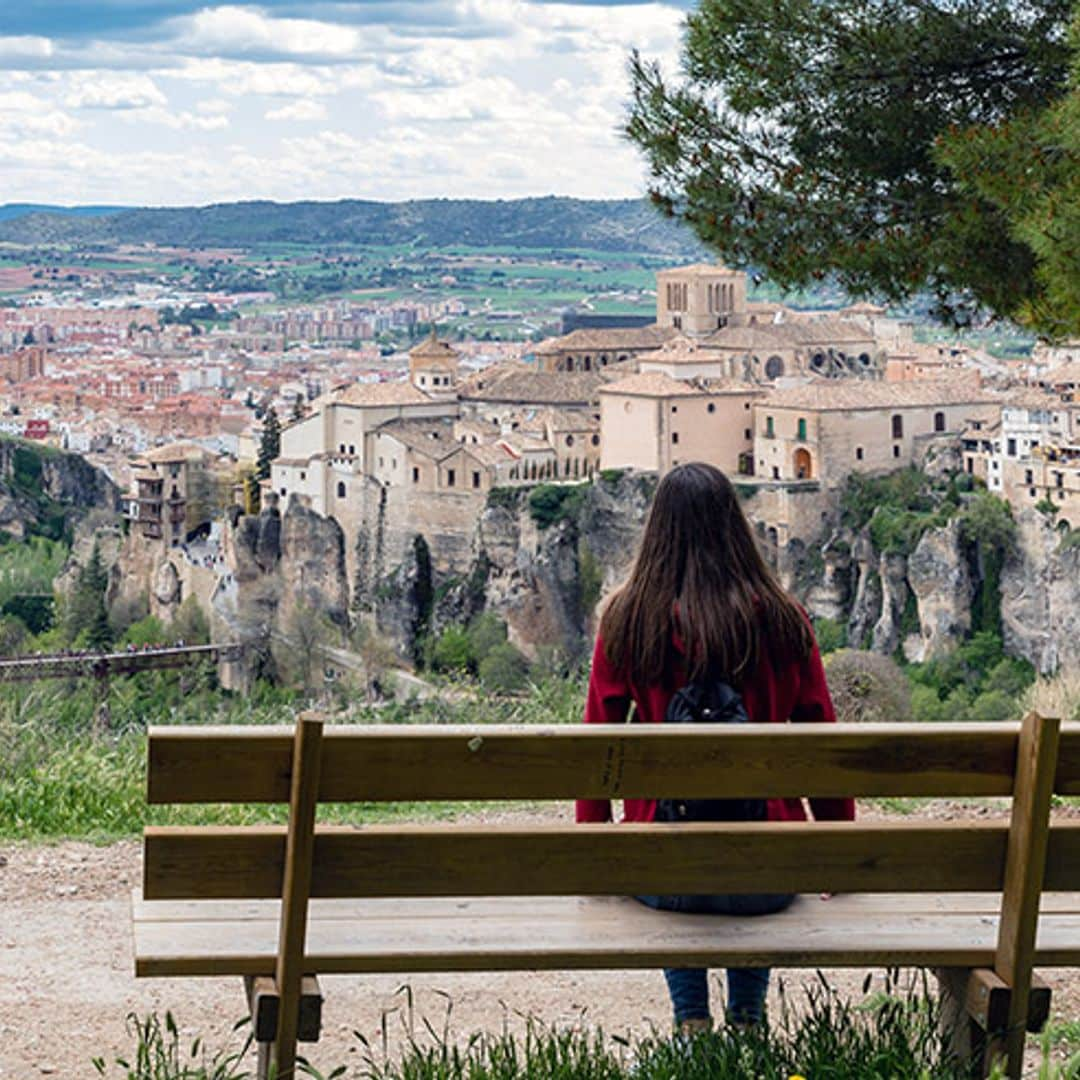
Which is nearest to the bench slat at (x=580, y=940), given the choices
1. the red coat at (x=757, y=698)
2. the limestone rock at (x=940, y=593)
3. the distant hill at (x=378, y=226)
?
the red coat at (x=757, y=698)

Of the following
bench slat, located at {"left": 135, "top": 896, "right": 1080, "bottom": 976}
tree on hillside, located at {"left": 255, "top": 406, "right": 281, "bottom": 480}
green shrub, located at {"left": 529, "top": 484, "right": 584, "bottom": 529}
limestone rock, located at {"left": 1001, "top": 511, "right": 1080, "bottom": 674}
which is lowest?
limestone rock, located at {"left": 1001, "top": 511, "right": 1080, "bottom": 674}

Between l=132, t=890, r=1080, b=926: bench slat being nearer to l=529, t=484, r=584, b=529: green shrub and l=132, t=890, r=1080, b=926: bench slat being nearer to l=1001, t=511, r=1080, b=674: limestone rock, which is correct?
l=1001, t=511, r=1080, b=674: limestone rock

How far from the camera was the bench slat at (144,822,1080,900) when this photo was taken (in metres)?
1.97

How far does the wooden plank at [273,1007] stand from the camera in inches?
78.8

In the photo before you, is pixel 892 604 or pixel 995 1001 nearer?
pixel 995 1001

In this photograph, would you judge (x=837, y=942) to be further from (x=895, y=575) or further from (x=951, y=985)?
(x=895, y=575)

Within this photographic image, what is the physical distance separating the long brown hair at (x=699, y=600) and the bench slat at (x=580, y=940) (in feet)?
0.95

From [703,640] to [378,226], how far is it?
4410 inches

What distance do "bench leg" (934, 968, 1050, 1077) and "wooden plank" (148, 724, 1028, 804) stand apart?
0.24 m

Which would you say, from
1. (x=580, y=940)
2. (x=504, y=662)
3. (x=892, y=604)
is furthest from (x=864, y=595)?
(x=580, y=940)

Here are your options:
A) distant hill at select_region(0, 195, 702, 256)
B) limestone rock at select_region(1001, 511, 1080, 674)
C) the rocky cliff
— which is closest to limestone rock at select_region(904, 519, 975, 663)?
limestone rock at select_region(1001, 511, 1080, 674)

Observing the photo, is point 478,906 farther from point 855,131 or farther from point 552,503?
point 552,503

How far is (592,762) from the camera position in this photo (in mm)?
1926

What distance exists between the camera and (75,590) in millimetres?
41188
